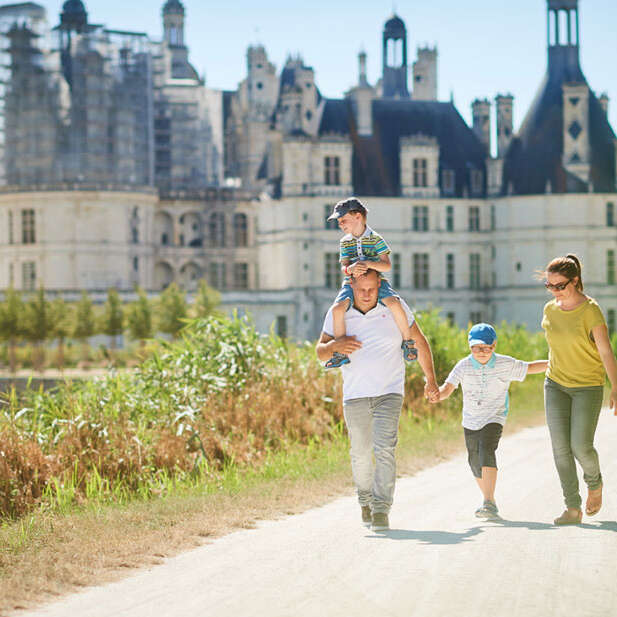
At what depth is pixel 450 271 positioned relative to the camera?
64.7 meters

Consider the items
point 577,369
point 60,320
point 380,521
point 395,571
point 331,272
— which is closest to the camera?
point 395,571

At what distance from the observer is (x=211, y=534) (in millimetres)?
8875

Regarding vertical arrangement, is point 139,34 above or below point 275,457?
above

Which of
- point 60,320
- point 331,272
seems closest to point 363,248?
point 60,320

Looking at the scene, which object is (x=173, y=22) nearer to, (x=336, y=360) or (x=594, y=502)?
(x=336, y=360)

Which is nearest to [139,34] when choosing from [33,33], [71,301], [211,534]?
[33,33]

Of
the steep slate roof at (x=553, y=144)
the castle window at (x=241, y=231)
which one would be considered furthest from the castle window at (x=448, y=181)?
the castle window at (x=241, y=231)

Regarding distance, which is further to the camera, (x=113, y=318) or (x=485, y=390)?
(x=113, y=318)

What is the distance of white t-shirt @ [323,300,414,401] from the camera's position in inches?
349

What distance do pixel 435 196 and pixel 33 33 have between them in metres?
25.9

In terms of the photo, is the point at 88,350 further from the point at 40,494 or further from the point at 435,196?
the point at 40,494

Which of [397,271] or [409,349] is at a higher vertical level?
[409,349]

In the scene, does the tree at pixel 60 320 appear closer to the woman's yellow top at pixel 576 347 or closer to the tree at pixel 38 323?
the tree at pixel 38 323

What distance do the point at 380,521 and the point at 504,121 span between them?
189ft
